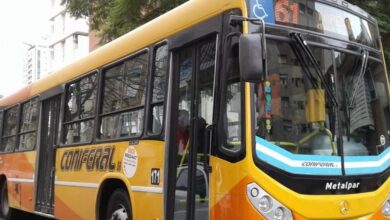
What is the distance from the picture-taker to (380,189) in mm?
5504

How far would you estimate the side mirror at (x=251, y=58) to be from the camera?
468cm

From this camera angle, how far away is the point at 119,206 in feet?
23.4

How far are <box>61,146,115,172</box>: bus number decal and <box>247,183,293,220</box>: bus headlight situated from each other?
9.35 feet

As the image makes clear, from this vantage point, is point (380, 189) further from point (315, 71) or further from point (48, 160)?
point (48, 160)

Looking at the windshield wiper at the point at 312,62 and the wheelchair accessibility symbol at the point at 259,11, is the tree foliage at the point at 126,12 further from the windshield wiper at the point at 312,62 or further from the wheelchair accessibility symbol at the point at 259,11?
the wheelchair accessibility symbol at the point at 259,11

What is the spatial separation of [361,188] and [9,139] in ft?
29.8

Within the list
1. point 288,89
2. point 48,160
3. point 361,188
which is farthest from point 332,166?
point 48,160

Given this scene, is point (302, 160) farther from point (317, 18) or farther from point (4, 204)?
point (4, 204)

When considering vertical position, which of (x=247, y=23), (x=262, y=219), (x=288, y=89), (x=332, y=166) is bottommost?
(x=262, y=219)

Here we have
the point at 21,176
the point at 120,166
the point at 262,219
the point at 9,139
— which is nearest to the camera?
the point at 262,219

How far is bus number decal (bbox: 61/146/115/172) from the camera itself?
733 cm

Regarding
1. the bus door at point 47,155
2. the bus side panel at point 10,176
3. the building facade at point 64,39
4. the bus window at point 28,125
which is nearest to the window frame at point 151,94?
the bus door at point 47,155

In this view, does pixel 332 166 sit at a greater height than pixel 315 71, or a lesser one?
lesser

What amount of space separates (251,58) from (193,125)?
119 centimetres
